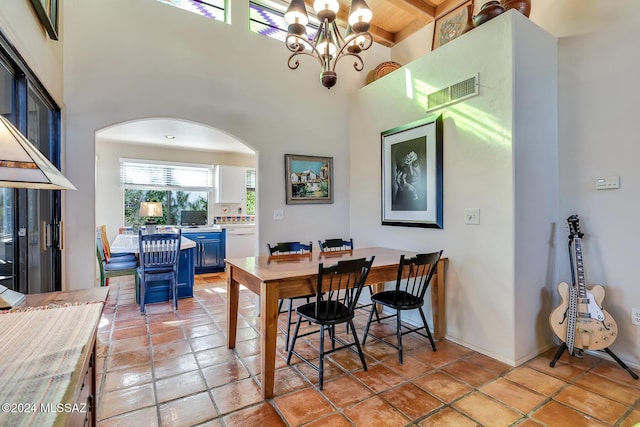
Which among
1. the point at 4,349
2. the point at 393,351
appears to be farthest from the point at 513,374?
the point at 4,349

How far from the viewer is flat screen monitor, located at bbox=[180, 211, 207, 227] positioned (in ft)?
20.1

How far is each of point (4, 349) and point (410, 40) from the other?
189 inches

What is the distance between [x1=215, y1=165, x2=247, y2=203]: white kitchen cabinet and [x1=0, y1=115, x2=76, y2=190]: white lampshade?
5.44m

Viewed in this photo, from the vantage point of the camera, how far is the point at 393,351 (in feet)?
8.64

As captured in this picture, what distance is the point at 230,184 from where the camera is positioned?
645 centimetres

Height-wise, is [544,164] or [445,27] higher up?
[445,27]

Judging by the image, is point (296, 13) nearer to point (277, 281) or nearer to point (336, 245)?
point (277, 281)

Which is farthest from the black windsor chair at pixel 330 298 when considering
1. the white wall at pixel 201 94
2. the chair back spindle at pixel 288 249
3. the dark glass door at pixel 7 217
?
the dark glass door at pixel 7 217

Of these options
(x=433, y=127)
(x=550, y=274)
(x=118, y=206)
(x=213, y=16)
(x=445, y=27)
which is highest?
(x=213, y=16)

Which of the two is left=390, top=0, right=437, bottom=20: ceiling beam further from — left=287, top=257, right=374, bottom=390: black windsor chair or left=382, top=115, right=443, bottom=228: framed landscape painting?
left=287, top=257, right=374, bottom=390: black windsor chair

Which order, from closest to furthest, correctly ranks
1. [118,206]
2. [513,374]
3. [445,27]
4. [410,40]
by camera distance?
1. [513,374]
2. [445,27]
3. [410,40]
4. [118,206]

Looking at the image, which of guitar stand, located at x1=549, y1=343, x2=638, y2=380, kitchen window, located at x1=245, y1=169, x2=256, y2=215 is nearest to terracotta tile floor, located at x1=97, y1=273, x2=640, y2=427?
guitar stand, located at x1=549, y1=343, x2=638, y2=380

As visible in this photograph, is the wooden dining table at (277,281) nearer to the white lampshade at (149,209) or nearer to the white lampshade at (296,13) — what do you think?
the white lampshade at (296,13)

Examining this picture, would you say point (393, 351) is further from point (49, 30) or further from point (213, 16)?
point (213, 16)
